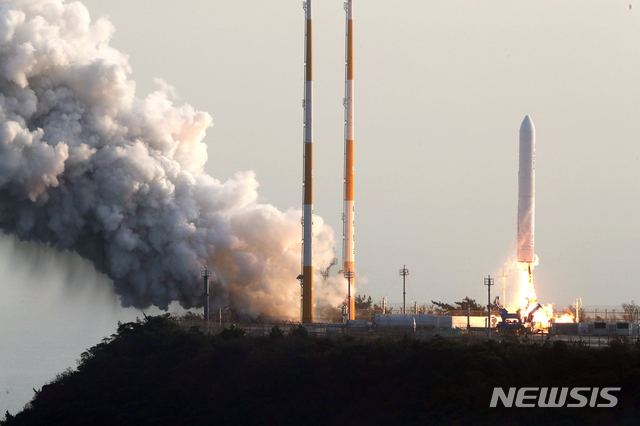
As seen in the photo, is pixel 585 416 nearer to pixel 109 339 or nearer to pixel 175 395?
pixel 175 395

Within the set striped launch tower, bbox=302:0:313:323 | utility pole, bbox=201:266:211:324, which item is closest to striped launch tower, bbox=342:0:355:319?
striped launch tower, bbox=302:0:313:323

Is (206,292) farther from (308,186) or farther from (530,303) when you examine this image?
(530,303)

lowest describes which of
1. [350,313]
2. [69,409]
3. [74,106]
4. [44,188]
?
[69,409]

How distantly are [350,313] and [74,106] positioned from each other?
3093cm

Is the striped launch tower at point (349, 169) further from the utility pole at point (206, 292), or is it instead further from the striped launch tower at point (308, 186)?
the utility pole at point (206, 292)

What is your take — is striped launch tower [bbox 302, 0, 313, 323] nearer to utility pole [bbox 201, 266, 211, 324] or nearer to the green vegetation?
utility pole [bbox 201, 266, 211, 324]

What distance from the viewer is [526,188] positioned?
73188 mm

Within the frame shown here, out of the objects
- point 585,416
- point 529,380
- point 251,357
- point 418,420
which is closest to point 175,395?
point 251,357

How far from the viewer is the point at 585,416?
42.9 metres

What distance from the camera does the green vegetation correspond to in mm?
47750
